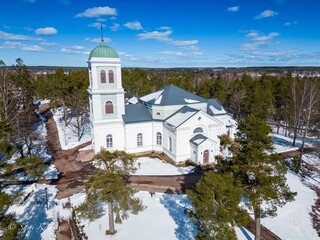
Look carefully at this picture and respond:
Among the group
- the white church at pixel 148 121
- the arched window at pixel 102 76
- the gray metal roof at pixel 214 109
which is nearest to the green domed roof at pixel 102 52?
the white church at pixel 148 121

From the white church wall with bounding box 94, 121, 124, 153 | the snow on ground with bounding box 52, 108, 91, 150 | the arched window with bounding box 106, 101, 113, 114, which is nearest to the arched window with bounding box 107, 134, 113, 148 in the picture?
the white church wall with bounding box 94, 121, 124, 153

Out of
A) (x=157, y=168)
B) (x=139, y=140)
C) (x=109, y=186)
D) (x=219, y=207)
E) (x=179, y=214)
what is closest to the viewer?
(x=219, y=207)

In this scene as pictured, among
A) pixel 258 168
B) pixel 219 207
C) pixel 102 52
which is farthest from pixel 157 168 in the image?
pixel 219 207

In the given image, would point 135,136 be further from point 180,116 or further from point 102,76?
point 102,76

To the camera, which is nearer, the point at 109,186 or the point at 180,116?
the point at 109,186

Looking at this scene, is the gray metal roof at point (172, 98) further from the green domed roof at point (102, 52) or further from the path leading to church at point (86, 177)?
the path leading to church at point (86, 177)

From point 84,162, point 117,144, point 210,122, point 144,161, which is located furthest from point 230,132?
point 84,162

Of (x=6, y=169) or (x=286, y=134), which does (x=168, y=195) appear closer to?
(x=6, y=169)
